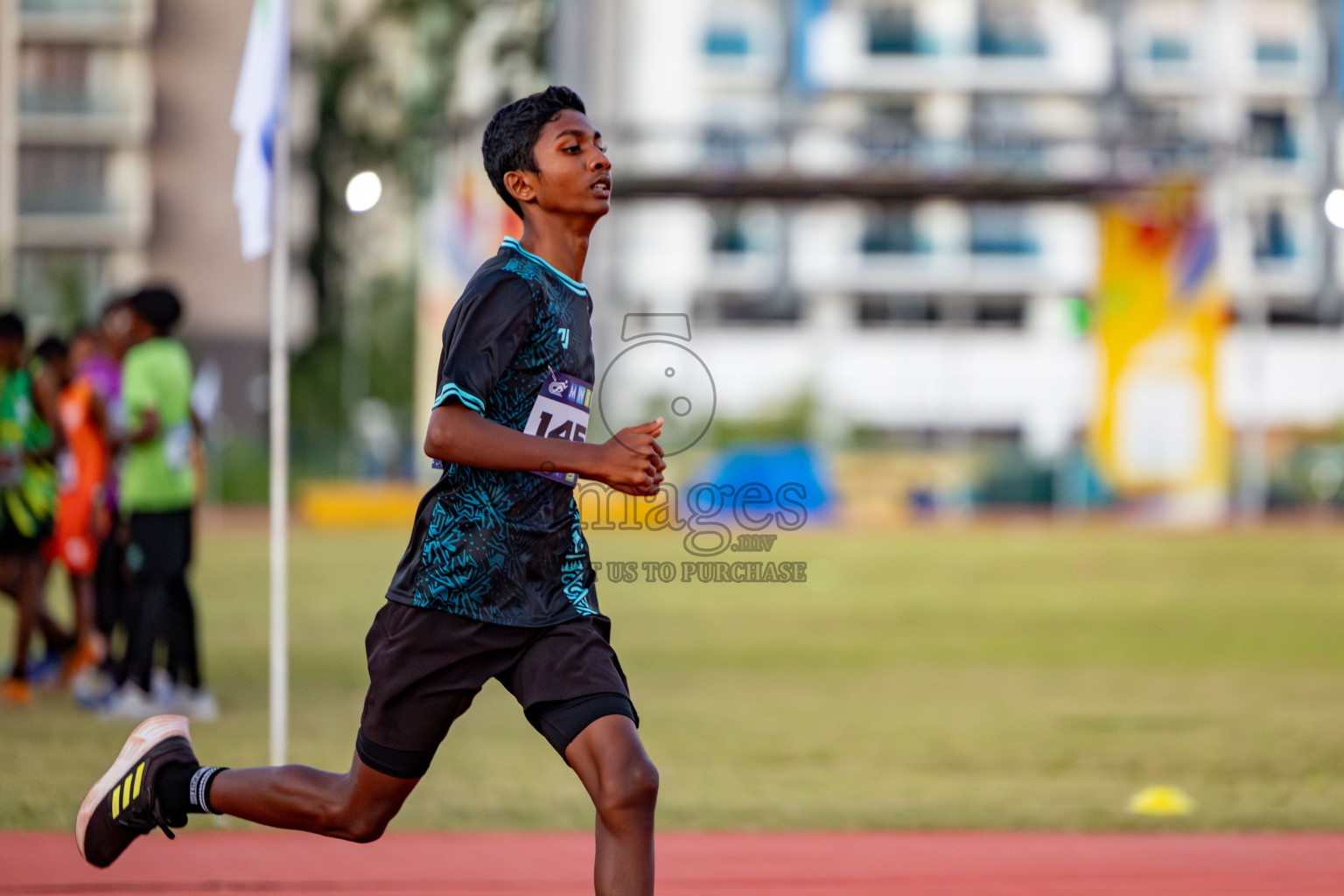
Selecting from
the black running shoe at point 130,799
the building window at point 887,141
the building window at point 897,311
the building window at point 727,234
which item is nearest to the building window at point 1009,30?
the building window at point 887,141

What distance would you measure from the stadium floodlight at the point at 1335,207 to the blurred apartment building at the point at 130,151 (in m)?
55.4

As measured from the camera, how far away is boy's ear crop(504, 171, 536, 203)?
13.9 feet

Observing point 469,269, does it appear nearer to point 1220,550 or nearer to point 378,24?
point 1220,550

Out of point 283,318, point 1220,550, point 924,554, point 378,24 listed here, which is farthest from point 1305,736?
point 378,24

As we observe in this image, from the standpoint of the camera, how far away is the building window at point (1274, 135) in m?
65.9

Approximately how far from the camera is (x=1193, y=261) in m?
34.2

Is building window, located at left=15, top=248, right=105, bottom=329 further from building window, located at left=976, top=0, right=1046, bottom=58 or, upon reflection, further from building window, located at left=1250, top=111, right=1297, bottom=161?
building window, located at left=1250, top=111, right=1297, bottom=161

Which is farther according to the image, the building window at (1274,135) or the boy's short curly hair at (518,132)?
the building window at (1274,135)

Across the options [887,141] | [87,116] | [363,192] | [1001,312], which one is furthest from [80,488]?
[1001,312]

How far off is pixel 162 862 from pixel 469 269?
25.3 metres

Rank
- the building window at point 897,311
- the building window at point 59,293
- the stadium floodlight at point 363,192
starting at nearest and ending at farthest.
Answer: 1. the stadium floodlight at point 363,192
2. the building window at point 59,293
3. the building window at point 897,311

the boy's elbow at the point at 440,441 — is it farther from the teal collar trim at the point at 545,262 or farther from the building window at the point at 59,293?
the building window at the point at 59,293

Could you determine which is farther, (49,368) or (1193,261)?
(1193,261)

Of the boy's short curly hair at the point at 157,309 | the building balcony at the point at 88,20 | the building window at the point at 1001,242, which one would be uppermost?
the building balcony at the point at 88,20
